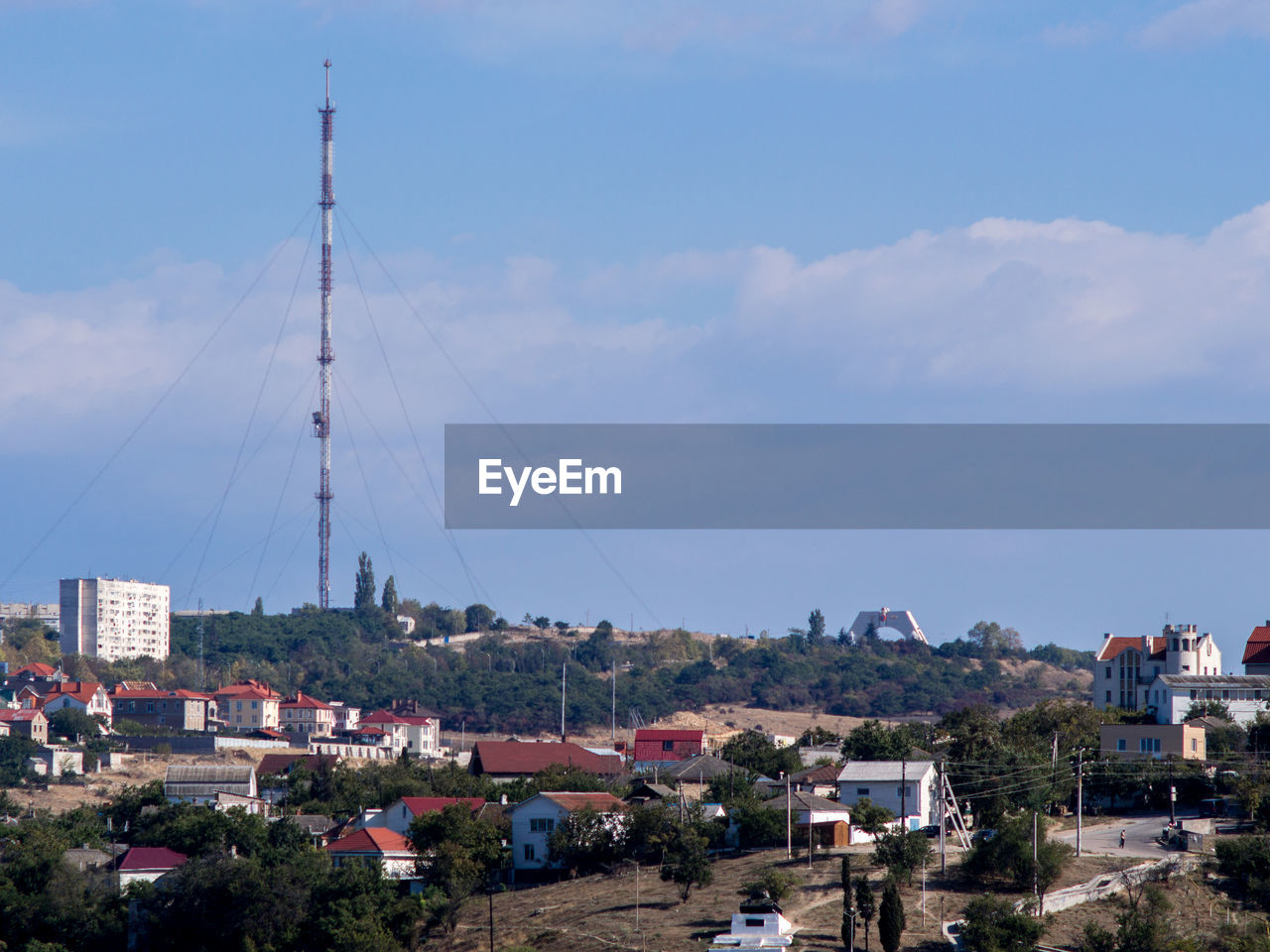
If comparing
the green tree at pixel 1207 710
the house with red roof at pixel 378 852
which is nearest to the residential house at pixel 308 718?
the green tree at pixel 1207 710

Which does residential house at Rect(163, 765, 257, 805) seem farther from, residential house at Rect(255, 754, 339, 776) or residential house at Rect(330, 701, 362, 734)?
residential house at Rect(330, 701, 362, 734)

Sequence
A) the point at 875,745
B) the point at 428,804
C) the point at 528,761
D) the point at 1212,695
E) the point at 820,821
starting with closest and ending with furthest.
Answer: the point at 820,821 → the point at 428,804 → the point at 875,745 → the point at 1212,695 → the point at 528,761

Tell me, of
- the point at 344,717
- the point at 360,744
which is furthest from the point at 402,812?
the point at 344,717

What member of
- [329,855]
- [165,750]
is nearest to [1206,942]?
[329,855]

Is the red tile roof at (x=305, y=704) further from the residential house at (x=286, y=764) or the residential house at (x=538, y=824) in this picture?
the residential house at (x=538, y=824)

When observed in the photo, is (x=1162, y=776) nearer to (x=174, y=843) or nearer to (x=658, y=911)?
(x=658, y=911)

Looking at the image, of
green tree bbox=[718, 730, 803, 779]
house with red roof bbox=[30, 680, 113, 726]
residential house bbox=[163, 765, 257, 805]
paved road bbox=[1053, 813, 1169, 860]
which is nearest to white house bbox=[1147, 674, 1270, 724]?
paved road bbox=[1053, 813, 1169, 860]

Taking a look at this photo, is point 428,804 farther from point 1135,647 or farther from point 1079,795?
point 1135,647
